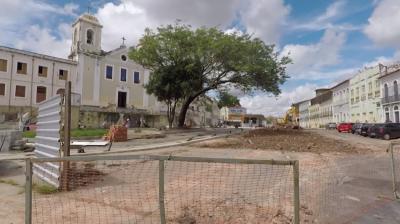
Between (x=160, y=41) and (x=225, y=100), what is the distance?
35.3 feet

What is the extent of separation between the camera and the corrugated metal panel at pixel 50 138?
8547mm

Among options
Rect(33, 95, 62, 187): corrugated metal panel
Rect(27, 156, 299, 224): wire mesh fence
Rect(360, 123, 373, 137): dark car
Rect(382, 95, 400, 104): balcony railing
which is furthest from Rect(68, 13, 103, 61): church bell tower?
Rect(27, 156, 299, 224): wire mesh fence

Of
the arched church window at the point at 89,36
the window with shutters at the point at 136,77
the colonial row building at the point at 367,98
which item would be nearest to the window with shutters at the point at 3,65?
the arched church window at the point at 89,36

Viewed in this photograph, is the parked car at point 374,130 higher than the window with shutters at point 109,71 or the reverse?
the reverse

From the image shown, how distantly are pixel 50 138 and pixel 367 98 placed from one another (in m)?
57.3

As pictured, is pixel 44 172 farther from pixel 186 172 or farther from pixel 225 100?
pixel 225 100

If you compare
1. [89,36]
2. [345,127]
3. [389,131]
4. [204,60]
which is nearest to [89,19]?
[89,36]

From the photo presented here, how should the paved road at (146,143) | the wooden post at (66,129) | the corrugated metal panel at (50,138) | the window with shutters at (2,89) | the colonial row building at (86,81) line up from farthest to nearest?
the colonial row building at (86,81) → the window with shutters at (2,89) → the paved road at (146,143) → the corrugated metal panel at (50,138) → the wooden post at (66,129)

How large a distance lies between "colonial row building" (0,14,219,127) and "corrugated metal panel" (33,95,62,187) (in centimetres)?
3166

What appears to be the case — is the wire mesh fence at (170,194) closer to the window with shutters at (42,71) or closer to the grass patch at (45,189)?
the grass patch at (45,189)

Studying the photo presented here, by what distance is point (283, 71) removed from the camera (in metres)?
34.7

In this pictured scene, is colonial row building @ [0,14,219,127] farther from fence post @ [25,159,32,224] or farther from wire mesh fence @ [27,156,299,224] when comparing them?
fence post @ [25,159,32,224]

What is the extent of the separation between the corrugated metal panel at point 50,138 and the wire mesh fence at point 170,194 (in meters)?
0.20

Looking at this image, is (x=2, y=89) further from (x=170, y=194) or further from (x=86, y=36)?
(x=170, y=194)
